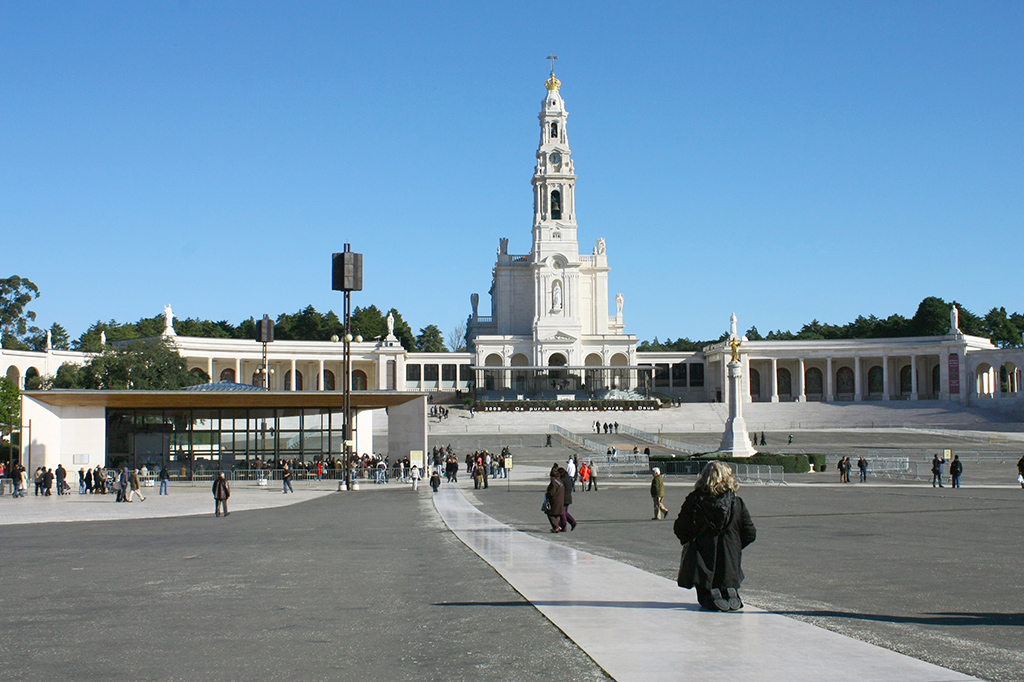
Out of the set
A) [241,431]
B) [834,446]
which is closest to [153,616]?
[241,431]

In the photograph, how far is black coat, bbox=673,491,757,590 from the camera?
9.05m

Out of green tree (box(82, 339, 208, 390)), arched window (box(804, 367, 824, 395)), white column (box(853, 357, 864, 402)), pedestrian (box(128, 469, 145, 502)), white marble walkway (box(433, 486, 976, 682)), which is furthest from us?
arched window (box(804, 367, 824, 395))

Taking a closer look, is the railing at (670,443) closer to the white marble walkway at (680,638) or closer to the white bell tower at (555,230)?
the white bell tower at (555,230)

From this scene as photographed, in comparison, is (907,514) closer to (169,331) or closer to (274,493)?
(274,493)

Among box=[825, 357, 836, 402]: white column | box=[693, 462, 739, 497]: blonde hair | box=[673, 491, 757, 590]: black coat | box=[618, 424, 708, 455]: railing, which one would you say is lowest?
box=[618, 424, 708, 455]: railing

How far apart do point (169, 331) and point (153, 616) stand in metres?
93.4

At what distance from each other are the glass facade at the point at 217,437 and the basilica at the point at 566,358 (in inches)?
2232

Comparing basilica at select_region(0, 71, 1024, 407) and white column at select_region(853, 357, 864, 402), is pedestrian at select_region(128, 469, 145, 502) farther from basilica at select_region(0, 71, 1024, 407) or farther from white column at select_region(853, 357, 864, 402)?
white column at select_region(853, 357, 864, 402)

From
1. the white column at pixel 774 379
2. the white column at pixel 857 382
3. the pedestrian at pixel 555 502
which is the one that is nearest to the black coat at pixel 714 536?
the pedestrian at pixel 555 502

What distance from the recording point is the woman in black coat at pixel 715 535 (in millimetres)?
9062

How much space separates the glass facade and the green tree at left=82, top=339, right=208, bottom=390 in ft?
88.6

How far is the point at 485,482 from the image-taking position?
38.3 metres

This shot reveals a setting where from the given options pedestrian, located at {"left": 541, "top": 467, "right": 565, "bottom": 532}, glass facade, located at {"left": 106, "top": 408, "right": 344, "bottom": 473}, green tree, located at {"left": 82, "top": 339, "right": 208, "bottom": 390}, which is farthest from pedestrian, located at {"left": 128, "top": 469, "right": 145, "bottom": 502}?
green tree, located at {"left": 82, "top": 339, "right": 208, "bottom": 390}

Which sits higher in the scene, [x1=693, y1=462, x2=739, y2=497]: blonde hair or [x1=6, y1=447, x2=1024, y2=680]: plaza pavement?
[x1=693, y1=462, x2=739, y2=497]: blonde hair
